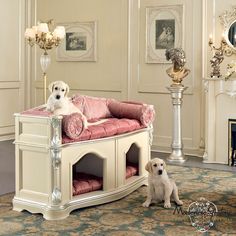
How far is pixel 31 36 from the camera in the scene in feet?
22.1

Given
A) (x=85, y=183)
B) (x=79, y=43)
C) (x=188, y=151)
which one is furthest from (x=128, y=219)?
(x=79, y=43)

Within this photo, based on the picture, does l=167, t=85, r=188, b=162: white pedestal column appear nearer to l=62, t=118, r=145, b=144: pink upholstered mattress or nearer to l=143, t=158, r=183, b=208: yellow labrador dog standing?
l=62, t=118, r=145, b=144: pink upholstered mattress

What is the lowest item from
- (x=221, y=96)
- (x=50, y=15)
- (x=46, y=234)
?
(x=46, y=234)

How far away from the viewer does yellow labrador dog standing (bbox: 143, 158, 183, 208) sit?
445cm

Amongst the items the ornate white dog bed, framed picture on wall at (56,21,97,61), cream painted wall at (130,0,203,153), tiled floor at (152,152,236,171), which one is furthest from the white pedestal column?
the ornate white dog bed

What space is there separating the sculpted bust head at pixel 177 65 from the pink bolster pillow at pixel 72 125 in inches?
110

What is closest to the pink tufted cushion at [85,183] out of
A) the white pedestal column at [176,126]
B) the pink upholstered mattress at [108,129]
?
the pink upholstered mattress at [108,129]

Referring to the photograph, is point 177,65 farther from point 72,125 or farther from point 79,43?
point 72,125

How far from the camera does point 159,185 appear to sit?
14.7 feet

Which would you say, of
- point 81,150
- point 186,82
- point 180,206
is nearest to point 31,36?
point 186,82

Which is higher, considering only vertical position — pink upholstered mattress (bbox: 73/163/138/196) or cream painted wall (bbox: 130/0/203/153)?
cream painted wall (bbox: 130/0/203/153)

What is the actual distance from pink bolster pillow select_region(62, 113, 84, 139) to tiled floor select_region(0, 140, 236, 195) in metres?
1.24

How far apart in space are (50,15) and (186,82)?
2.83m

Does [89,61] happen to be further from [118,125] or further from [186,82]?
[118,125]
